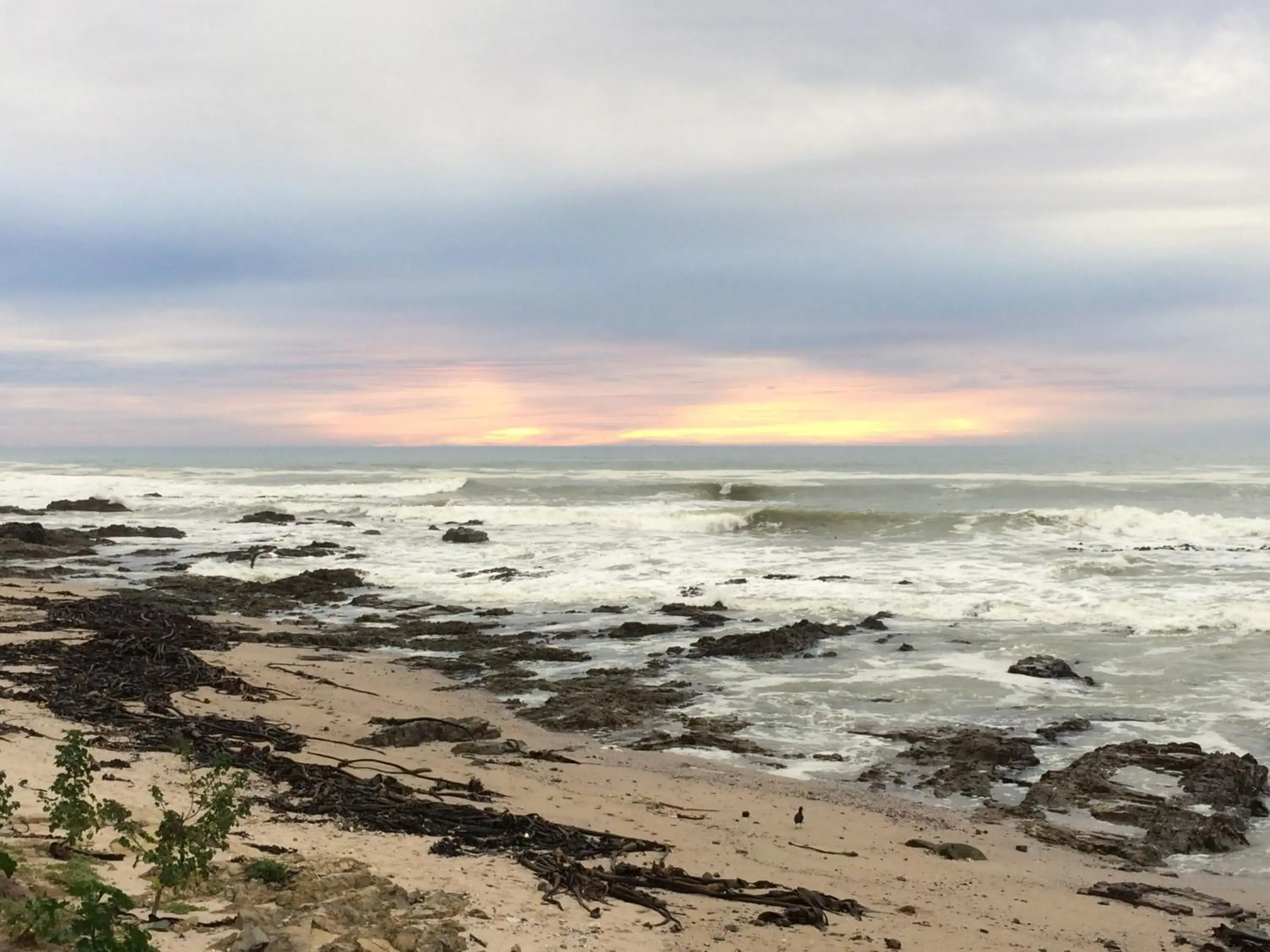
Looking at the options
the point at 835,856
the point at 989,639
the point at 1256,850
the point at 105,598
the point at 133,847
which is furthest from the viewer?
the point at 105,598

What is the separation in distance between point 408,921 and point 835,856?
294cm

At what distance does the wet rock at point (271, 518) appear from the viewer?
3041 cm

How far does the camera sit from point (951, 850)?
6.16 m

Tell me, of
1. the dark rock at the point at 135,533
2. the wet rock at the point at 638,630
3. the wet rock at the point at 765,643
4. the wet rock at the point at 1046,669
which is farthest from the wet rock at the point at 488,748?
the dark rock at the point at 135,533

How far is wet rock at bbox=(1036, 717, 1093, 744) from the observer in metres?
8.89

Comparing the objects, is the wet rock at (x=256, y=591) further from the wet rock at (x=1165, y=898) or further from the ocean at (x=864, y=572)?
the wet rock at (x=1165, y=898)

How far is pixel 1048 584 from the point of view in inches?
690

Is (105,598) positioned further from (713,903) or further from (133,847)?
(713,903)

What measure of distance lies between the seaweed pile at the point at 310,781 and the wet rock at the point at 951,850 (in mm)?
1379

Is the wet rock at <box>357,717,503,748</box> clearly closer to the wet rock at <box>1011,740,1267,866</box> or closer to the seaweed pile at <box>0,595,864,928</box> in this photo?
the seaweed pile at <box>0,595,864,928</box>

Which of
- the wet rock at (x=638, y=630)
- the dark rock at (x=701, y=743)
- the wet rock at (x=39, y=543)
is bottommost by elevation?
the dark rock at (x=701, y=743)

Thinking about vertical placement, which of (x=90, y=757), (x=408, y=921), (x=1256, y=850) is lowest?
(x=1256, y=850)

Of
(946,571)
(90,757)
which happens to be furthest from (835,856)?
(946,571)

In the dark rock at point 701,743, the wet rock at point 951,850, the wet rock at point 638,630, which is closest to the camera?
the wet rock at point 951,850
